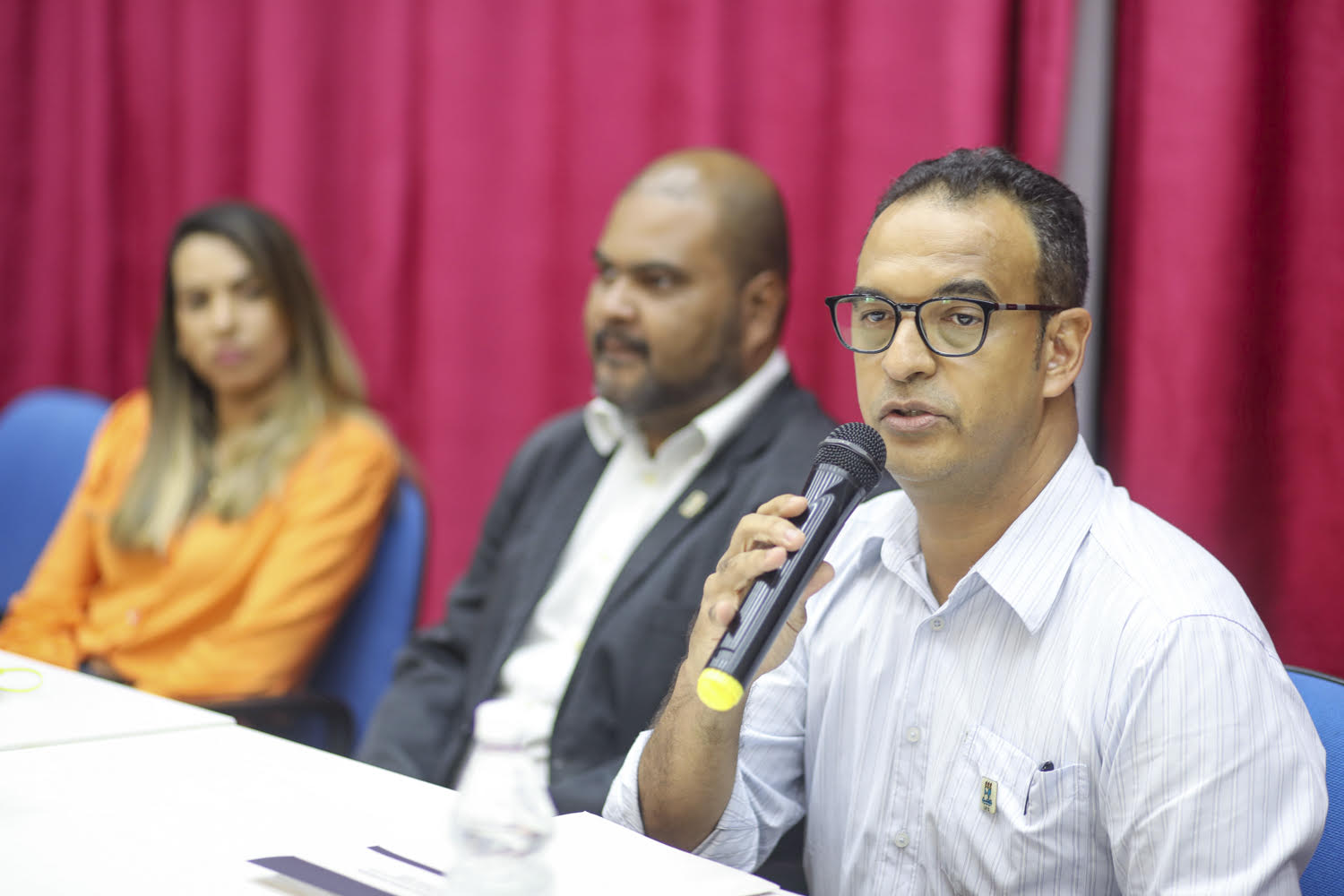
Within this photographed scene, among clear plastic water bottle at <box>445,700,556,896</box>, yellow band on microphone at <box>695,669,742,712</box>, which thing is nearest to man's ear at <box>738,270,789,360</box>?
yellow band on microphone at <box>695,669,742,712</box>

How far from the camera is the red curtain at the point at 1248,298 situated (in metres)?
1.79

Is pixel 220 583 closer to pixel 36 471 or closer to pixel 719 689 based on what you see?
pixel 36 471

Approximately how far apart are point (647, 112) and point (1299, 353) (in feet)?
4.49

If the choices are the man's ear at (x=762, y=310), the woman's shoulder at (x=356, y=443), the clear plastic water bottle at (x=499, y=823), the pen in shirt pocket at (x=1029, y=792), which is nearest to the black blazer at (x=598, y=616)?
the man's ear at (x=762, y=310)

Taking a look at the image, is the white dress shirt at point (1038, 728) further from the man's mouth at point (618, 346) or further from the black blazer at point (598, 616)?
the man's mouth at point (618, 346)

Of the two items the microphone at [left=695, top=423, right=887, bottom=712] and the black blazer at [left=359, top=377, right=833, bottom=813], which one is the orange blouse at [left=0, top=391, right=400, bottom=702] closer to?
the black blazer at [left=359, top=377, right=833, bottom=813]

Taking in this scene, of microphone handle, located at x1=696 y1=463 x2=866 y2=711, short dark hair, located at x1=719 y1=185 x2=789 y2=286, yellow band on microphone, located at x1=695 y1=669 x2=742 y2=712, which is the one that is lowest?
yellow band on microphone, located at x1=695 y1=669 x2=742 y2=712

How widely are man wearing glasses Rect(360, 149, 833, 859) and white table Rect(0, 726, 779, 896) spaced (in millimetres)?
655

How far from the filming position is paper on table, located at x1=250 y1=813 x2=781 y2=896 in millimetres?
989

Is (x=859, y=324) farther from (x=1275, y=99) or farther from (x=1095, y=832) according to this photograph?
(x=1275, y=99)

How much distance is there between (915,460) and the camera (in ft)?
4.34

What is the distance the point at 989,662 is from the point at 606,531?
0.92m

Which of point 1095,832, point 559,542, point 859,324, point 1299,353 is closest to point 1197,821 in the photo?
point 1095,832

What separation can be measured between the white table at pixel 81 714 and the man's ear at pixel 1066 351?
3.26 feet
